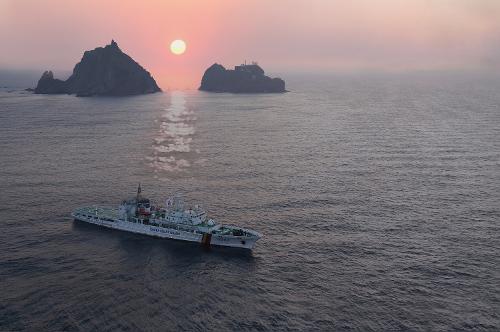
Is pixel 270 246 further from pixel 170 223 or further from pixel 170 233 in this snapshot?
pixel 170 223

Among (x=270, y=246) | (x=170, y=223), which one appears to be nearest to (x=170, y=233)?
(x=170, y=223)

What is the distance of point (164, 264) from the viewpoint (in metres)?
80.1

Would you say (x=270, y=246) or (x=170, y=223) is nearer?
(x=270, y=246)

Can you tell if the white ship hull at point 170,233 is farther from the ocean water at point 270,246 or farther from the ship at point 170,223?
the ocean water at point 270,246

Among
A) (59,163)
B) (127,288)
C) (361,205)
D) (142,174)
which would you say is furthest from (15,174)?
(361,205)

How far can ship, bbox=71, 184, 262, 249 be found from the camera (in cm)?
8631

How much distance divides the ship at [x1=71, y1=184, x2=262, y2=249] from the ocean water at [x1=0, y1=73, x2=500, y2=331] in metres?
2.18

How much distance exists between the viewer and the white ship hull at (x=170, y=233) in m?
84.9

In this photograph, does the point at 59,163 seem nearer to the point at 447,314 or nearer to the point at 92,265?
the point at 92,265

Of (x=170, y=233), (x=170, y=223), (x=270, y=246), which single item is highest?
(x=170, y=223)

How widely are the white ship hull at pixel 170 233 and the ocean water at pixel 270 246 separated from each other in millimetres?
1718

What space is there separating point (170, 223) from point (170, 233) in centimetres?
229

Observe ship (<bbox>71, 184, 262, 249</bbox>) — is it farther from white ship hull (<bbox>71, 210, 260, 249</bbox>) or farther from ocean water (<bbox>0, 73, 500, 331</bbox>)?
ocean water (<bbox>0, 73, 500, 331</bbox>)

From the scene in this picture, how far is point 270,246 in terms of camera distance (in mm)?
85438
